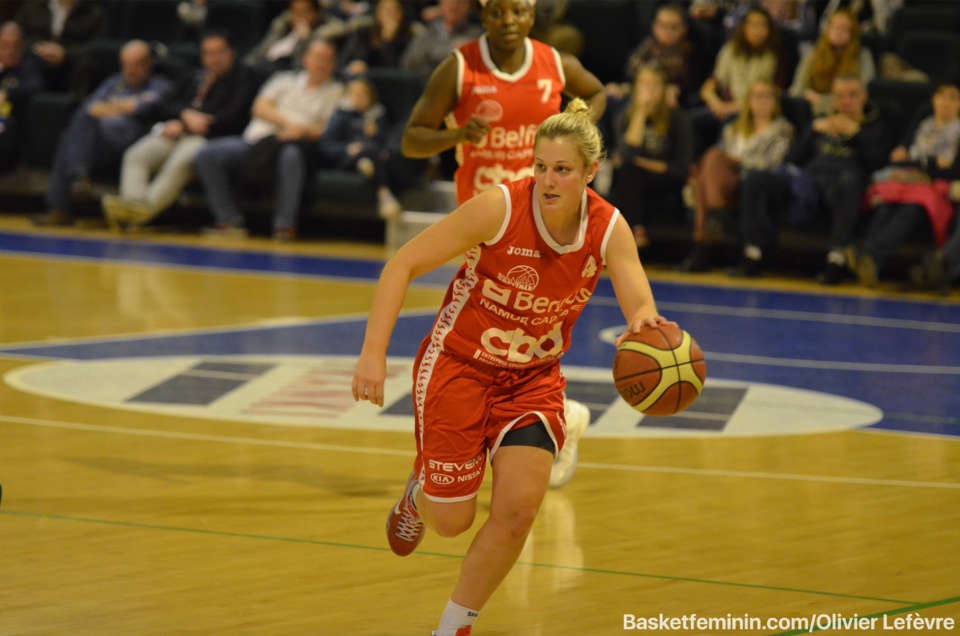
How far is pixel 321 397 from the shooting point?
7.72 meters

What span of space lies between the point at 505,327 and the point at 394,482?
6.21 ft

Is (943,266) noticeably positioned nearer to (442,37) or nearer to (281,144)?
(442,37)

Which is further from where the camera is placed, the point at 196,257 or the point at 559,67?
the point at 196,257

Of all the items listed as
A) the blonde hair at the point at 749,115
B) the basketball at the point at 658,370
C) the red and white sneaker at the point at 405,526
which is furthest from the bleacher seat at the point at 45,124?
the basketball at the point at 658,370

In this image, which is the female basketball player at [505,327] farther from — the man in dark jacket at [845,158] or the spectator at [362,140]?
the spectator at [362,140]

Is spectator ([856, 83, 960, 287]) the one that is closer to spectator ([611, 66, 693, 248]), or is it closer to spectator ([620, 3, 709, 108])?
spectator ([611, 66, 693, 248])

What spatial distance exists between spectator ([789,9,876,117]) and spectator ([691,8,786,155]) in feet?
0.98

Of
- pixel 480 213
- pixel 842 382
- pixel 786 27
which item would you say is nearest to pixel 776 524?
pixel 480 213

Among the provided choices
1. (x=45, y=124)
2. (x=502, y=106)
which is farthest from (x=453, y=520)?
(x=45, y=124)

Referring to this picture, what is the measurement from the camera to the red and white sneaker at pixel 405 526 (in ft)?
15.6

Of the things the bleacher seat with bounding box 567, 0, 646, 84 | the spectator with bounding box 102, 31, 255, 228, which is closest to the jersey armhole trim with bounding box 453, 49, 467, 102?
the bleacher seat with bounding box 567, 0, 646, 84

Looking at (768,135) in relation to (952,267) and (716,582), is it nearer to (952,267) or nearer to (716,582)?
(952,267)

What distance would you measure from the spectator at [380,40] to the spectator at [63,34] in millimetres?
2846

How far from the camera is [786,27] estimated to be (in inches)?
523
